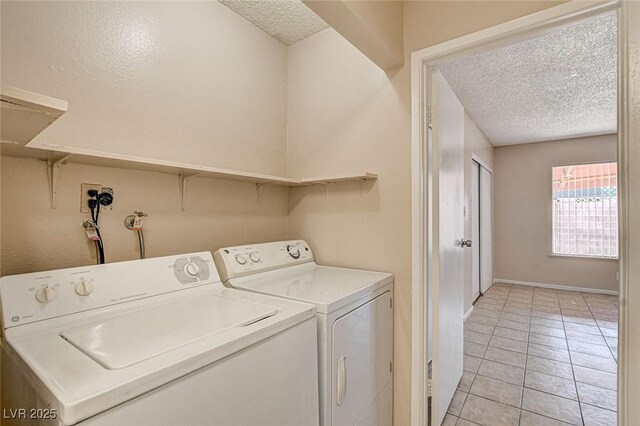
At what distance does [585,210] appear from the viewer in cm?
475

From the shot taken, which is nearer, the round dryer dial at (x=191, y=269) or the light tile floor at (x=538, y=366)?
the round dryer dial at (x=191, y=269)

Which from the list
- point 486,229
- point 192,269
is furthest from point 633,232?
point 486,229

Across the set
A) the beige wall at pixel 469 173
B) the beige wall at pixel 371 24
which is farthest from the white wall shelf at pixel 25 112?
the beige wall at pixel 469 173

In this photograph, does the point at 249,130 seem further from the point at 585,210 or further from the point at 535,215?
the point at 585,210

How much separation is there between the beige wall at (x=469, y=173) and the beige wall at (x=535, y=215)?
110 cm

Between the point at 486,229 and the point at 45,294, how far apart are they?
5.45 metres

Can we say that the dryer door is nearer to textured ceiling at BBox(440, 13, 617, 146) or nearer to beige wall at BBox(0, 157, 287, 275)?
beige wall at BBox(0, 157, 287, 275)

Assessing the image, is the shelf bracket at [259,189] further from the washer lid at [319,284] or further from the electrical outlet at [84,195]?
the electrical outlet at [84,195]

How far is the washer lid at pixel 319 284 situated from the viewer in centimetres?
121

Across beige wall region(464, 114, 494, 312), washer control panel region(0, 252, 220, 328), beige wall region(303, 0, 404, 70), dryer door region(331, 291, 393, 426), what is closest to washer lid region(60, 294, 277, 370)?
washer control panel region(0, 252, 220, 328)

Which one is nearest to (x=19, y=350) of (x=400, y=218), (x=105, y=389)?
(x=105, y=389)

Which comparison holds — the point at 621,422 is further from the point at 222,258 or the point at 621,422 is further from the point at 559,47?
the point at 559,47

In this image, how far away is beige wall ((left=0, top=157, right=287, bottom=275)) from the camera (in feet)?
3.48

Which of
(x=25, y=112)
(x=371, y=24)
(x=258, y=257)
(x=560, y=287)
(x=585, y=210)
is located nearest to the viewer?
(x=25, y=112)
